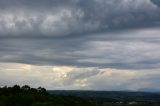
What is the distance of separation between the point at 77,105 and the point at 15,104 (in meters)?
26.0

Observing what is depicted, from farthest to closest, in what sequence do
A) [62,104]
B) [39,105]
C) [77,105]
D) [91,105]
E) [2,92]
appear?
1. [2,92]
2. [91,105]
3. [77,105]
4. [62,104]
5. [39,105]

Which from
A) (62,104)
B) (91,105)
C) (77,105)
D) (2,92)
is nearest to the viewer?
(62,104)

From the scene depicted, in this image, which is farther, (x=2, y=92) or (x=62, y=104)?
(x=2, y=92)

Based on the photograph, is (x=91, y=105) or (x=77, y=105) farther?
(x=91, y=105)

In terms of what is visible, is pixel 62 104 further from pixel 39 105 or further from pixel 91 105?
pixel 91 105

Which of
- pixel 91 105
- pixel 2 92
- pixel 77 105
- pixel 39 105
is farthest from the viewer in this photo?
pixel 2 92

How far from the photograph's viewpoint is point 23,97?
547 feet

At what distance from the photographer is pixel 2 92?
7854 inches

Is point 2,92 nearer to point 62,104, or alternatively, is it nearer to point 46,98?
point 46,98

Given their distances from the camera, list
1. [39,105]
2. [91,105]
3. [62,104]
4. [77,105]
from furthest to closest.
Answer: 1. [91,105]
2. [77,105]
3. [62,104]
4. [39,105]

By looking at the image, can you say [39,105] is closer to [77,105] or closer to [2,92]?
[77,105]

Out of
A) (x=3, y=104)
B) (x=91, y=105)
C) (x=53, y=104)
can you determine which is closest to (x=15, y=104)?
(x=3, y=104)

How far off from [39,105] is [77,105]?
29.9m

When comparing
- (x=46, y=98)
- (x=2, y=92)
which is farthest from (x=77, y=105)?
(x=2, y=92)
